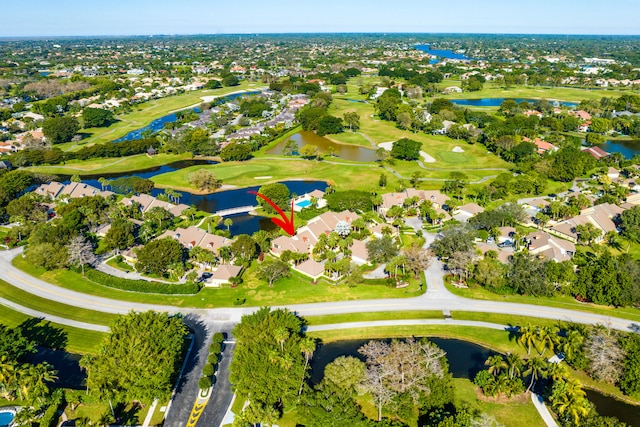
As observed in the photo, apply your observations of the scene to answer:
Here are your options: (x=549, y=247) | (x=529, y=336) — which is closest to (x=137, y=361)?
(x=529, y=336)

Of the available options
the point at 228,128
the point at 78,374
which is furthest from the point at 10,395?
the point at 228,128

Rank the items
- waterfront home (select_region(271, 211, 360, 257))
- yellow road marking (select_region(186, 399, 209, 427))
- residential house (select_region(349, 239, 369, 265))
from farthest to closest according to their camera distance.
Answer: waterfront home (select_region(271, 211, 360, 257))
residential house (select_region(349, 239, 369, 265))
yellow road marking (select_region(186, 399, 209, 427))

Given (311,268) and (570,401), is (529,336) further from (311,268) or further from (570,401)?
(311,268)

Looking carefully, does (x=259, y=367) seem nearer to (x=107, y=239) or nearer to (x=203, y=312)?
(x=203, y=312)

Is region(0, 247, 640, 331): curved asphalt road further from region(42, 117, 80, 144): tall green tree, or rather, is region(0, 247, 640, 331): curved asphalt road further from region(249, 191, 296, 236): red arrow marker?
region(42, 117, 80, 144): tall green tree

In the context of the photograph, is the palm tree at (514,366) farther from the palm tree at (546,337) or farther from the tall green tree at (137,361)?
the tall green tree at (137,361)

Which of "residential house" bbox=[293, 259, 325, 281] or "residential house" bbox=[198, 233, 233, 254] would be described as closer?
"residential house" bbox=[293, 259, 325, 281]

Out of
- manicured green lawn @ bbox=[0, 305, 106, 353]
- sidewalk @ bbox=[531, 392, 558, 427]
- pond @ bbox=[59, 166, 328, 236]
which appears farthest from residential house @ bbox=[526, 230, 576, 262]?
manicured green lawn @ bbox=[0, 305, 106, 353]
